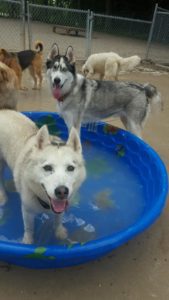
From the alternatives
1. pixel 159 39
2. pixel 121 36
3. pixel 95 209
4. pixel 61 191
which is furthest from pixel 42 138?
pixel 121 36

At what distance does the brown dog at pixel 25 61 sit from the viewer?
6.75 metres

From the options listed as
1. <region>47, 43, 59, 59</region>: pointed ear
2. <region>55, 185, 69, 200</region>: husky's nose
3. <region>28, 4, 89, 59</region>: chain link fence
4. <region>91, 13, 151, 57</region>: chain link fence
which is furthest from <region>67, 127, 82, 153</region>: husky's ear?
<region>28, 4, 89, 59</region>: chain link fence

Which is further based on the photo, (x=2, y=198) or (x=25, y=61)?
(x=25, y=61)

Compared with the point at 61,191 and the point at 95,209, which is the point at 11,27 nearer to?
the point at 95,209

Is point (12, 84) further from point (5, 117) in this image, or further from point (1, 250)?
point (1, 250)

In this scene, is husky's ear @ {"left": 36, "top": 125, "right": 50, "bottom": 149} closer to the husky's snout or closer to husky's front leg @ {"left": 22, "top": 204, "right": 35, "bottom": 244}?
husky's front leg @ {"left": 22, "top": 204, "right": 35, "bottom": 244}

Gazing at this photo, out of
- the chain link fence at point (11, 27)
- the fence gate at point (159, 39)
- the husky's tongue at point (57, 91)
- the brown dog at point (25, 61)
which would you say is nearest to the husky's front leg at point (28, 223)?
the husky's tongue at point (57, 91)

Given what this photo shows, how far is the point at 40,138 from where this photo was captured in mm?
2361

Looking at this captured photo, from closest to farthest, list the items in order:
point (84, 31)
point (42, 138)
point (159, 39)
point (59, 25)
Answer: point (42, 138) < point (159, 39) < point (59, 25) < point (84, 31)

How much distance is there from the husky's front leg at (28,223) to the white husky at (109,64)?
6.40m

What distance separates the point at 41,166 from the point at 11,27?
15169 mm

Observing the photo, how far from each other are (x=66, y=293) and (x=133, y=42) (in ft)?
52.3

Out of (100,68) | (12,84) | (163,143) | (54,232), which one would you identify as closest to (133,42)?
(100,68)

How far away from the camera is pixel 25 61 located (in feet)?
23.3
